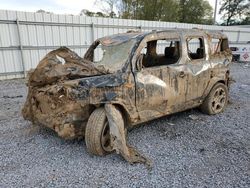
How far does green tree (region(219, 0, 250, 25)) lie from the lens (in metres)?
37.6

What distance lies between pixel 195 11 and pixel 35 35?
2737 centimetres

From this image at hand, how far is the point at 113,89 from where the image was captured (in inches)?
136

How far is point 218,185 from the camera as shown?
278 cm

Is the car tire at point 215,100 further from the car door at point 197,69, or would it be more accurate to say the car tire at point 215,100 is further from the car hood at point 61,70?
the car hood at point 61,70

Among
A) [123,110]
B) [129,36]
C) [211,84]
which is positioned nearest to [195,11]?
[211,84]

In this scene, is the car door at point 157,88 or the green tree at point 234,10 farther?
the green tree at point 234,10

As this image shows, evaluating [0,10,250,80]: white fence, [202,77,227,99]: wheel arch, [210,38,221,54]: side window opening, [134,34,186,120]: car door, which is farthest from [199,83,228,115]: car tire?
[0,10,250,80]: white fence

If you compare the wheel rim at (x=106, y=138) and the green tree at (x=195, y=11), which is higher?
the green tree at (x=195, y=11)

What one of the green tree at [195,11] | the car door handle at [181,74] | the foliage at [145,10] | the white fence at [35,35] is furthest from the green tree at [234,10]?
the car door handle at [181,74]

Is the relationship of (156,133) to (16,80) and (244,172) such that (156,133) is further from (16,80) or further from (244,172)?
(16,80)

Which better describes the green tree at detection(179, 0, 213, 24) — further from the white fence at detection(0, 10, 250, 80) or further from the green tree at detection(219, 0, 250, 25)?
the white fence at detection(0, 10, 250, 80)

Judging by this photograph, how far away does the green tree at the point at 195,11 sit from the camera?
102ft

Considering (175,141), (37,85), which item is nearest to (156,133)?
(175,141)

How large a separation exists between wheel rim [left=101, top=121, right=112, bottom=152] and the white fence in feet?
24.1
